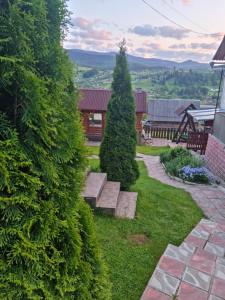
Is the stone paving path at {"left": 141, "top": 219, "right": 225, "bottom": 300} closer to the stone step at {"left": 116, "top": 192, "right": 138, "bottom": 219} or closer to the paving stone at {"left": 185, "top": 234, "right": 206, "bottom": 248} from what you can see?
the paving stone at {"left": 185, "top": 234, "right": 206, "bottom": 248}

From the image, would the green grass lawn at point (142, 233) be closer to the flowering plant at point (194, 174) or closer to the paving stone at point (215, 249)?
the paving stone at point (215, 249)

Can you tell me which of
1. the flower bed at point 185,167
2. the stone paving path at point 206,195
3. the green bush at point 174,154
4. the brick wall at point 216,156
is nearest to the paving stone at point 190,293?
the stone paving path at point 206,195

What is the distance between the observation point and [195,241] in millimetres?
4492

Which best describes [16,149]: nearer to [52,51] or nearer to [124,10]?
[52,51]

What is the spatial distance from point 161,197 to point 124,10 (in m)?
5.42

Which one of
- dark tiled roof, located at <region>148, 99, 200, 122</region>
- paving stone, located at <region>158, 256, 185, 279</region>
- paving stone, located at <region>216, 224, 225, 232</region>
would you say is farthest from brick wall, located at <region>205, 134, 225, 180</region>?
dark tiled roof, located at <region>148, 99, 200, 122</region>

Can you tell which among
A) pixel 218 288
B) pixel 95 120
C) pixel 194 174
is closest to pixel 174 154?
pixel 194 174

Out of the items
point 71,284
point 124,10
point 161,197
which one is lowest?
point 161,197

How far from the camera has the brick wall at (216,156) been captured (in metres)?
8.88

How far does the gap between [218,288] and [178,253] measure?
77cm

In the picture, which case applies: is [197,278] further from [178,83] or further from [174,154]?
[178,83]

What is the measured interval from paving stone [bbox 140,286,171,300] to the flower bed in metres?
6.20

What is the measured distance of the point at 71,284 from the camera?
1775 millimetres

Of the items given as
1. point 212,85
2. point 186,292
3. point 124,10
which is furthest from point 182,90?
point 186,292
